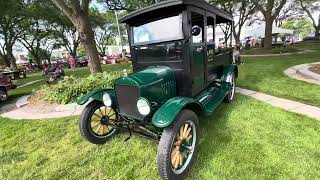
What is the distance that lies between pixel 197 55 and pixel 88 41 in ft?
17.5

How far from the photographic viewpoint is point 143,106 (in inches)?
129

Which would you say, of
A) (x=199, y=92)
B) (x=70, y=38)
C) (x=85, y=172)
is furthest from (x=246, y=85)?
(x=70, y=38)

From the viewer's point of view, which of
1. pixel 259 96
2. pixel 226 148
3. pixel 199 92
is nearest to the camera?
pixel 226 148

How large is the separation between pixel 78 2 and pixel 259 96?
21.7ft

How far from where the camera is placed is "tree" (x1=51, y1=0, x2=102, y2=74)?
8.04 meters

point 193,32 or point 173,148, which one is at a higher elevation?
point 193,32

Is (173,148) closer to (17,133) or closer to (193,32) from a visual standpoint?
(193,32)

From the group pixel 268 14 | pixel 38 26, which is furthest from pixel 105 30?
pixel 268 14

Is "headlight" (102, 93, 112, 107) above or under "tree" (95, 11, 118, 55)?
under

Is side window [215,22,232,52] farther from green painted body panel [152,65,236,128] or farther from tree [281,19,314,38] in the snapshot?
tree [281,19,314,38]

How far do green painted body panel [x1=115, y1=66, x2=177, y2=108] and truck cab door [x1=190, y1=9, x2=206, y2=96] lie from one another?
42 cm

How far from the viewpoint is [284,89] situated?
690cm

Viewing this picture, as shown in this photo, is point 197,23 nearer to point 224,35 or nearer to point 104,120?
point 224,35

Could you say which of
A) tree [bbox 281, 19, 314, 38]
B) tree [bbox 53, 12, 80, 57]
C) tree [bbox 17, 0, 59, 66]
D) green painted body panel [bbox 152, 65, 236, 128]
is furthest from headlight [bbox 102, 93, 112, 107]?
tree [bbox 281, 19, 314, 38]
